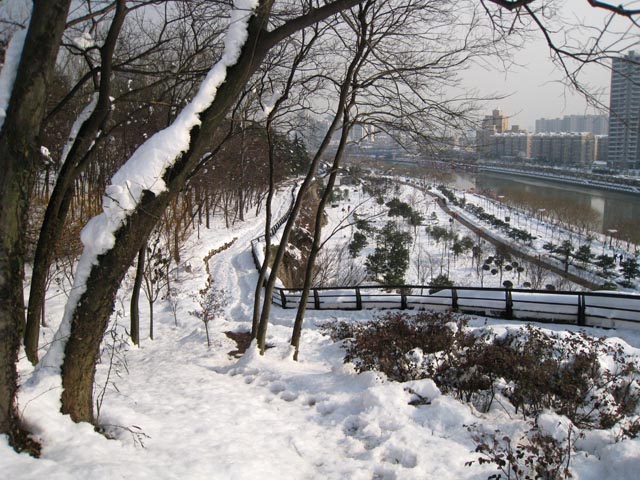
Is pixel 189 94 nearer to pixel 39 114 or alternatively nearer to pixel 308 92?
pixel 308 92

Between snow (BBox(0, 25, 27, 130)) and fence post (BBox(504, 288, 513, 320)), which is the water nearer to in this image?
fence post (BBox(504, 288, 513, 320))

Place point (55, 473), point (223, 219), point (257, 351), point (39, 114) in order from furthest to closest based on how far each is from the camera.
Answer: point (223, 219) → point (257, 351) → point (39, 114) → point (55, 473)

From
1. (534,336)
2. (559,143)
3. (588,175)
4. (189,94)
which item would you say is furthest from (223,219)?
(559,143)

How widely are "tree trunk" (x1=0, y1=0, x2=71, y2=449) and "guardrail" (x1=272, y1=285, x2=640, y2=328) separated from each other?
8.86 m

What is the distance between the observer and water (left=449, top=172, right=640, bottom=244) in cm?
4610

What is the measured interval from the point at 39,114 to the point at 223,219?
110 ft

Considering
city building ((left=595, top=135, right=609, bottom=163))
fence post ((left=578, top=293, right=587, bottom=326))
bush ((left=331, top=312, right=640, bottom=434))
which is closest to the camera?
bush ((left=331, top=312, right=640, bottom=434))

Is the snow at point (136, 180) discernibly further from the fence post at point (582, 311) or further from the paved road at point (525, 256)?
the paved road at point (525, 256)

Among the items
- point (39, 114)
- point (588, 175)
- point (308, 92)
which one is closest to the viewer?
Result: point (39, 114)

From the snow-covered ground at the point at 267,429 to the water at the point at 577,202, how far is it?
26.6 m

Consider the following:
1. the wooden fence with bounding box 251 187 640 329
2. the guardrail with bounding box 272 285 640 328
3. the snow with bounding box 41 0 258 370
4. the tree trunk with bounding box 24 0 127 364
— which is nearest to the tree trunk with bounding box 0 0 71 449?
the snow with bounding box 41 0 258 370

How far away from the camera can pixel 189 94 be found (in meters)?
8.37

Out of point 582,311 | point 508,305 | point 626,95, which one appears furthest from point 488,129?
point 508,305

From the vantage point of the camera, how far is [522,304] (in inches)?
392
